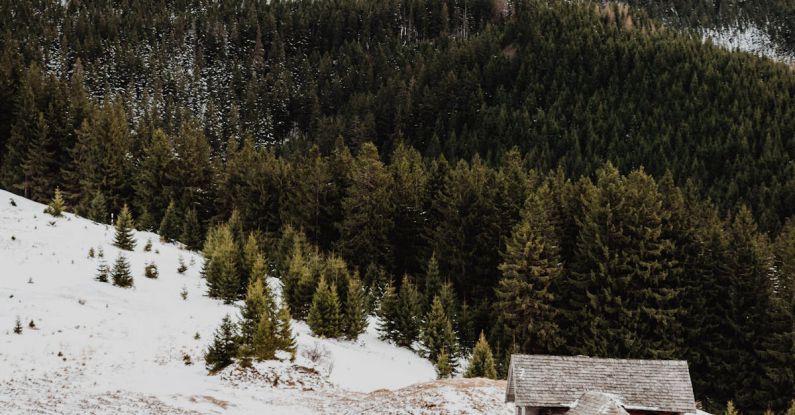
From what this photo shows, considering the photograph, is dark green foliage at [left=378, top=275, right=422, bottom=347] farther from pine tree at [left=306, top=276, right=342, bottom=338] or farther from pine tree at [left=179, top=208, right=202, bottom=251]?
pine tree at [left=179, top=208, right=202, bottom=251]

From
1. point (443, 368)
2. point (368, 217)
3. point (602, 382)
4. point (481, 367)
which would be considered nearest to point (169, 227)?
point (368, 217)

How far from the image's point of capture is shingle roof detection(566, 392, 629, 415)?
69.7ft

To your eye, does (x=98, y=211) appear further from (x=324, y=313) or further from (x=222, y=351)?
(x=222, y=351)

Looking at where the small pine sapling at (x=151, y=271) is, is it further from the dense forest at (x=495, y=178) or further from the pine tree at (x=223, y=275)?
the dense forest at (x=495, y=178)

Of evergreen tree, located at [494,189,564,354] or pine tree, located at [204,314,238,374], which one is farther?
evergreen tree, located at [494,189,564,354]

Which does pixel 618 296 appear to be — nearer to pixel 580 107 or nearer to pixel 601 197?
pixel 601 197

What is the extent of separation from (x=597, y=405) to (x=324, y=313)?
19.1 meters

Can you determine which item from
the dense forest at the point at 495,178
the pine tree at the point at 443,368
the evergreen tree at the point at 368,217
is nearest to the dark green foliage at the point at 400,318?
the dense forest at the point at 495,178

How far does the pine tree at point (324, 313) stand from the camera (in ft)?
121

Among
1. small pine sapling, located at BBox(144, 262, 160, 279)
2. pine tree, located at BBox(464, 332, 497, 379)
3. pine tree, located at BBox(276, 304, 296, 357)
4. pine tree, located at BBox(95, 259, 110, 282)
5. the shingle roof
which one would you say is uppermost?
the shingle roof

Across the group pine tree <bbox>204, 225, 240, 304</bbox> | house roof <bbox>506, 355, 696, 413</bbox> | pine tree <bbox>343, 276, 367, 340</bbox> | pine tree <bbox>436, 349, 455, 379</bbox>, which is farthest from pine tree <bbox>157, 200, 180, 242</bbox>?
house roof <bbox>506, 355, 696, 413</bbox>

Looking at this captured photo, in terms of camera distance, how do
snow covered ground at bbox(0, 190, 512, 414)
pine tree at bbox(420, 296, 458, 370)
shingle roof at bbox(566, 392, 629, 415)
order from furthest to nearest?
pine tree at bbox(420, 296, 458, 370)
snow covered ground at bbox(0, 190, 512, 414)
shingle roof at bbox(566, 392, 629, 415)

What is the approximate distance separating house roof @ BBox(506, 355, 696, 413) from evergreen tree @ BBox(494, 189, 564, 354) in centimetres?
1810

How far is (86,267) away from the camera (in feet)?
120
